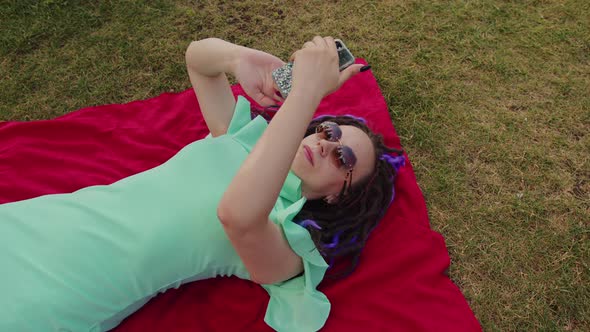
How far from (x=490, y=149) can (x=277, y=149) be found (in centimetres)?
248

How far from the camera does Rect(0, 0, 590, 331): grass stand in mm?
3027

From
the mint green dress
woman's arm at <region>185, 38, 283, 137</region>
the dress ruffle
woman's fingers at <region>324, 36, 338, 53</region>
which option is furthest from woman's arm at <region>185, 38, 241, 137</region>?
woman's fingers at <region>324, 36, 338, 53</region>

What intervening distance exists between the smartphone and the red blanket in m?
1.29

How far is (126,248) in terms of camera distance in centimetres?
208

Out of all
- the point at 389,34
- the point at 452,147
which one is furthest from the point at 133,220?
the point at 389,34

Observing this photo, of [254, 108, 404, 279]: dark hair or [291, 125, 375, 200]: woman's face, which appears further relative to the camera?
[254, 108, 404, 279]: dark hair

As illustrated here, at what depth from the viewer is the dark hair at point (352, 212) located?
2.46m

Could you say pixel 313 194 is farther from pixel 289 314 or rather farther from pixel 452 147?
pixel 452 147

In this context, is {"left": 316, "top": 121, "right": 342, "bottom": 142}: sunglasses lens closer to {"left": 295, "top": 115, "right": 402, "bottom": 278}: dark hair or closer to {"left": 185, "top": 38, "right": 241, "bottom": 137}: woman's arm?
{"left": 295, "top": 115, "right": 402, "bottom": 278}: dark hair

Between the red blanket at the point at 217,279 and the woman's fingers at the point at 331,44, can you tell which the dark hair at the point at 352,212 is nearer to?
the red blanket at the point at 217,279

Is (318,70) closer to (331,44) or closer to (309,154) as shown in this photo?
(331,44)

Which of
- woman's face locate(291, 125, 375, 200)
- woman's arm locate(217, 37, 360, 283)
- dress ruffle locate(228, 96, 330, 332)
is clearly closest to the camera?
woman's arm locate(217, 37, 360, 283)

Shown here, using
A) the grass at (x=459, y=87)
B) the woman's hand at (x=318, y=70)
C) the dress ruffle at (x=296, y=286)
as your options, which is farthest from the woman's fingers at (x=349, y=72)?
the grass at (x=459, y=87)

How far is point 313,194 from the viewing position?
2432 millimetres
